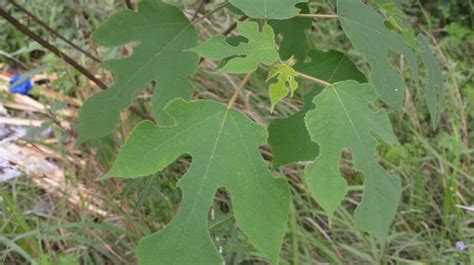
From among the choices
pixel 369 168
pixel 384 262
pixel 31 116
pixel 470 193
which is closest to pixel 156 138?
pixel 369 168

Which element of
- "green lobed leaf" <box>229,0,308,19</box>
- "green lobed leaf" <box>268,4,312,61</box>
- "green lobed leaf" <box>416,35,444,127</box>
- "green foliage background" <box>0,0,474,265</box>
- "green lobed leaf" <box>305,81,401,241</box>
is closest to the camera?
"green lobed leaf" <box>305,81,401,241</box>


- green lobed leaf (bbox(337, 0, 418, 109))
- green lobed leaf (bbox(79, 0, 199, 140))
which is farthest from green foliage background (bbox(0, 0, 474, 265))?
green lobed leaf (bbox(337, 0, 418, 109))

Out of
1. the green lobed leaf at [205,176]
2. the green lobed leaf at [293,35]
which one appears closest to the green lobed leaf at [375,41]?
the green lobed leaf at [205,176]

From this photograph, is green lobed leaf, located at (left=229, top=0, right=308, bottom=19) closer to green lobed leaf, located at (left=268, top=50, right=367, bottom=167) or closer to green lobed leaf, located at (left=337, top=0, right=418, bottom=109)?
green lobed leaf, located at (left=337, top=0, right=418, bottom=109)

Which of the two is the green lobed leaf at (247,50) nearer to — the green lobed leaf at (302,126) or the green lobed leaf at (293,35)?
the green lobed leaf at (302,126)

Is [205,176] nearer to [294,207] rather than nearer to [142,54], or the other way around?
[142,54]

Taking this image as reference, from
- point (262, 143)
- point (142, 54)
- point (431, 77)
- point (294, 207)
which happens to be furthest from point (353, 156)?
point (294, 207)
